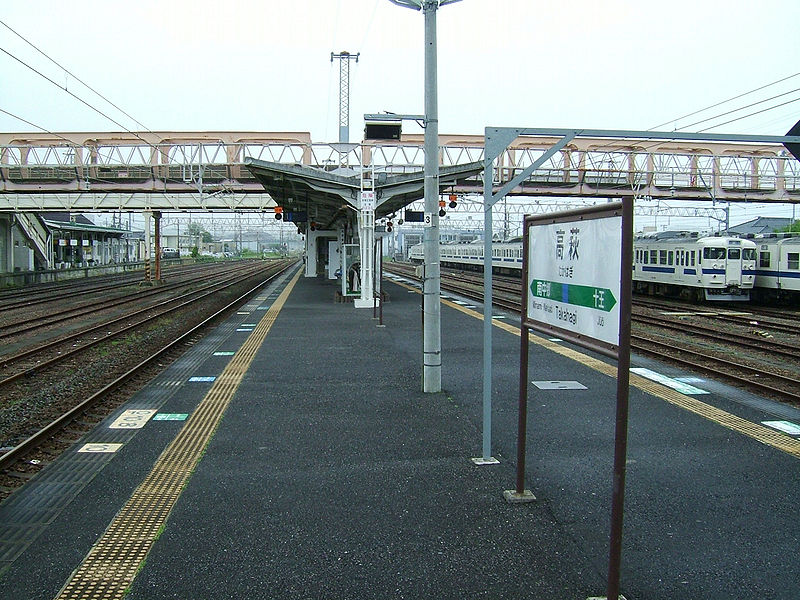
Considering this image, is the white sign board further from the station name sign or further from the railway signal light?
the railway signal light

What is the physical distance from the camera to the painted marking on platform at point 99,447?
5879 millimetres

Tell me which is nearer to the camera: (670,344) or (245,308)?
(670,344)

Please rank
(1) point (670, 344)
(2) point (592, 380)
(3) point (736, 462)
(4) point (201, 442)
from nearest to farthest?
(3) point (736, 462)
(4) point (201, 442)
(2) point (592, 380)
(1) point (670, 344)

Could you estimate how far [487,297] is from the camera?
5.23 metres

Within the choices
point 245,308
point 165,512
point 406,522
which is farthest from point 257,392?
point 245,308

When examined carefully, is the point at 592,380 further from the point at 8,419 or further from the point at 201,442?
the point at 8,419

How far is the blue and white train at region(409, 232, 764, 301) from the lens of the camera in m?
22.1

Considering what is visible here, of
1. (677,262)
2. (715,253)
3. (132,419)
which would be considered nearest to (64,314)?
(132,419)

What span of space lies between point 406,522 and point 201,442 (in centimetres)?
252

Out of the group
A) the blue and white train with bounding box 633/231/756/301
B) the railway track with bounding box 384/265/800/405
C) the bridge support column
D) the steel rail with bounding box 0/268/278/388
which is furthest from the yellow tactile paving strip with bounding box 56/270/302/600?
the blue and white train with bounding box 633/231/756/301

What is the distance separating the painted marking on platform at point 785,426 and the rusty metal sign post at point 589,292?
131 inches

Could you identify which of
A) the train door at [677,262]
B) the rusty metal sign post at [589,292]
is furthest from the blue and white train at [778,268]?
the rusty metal sign post at [589,292]

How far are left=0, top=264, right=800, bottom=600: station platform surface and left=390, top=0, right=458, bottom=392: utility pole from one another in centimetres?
53

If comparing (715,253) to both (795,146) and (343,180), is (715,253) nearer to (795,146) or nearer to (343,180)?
(343,180)
